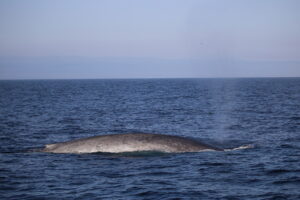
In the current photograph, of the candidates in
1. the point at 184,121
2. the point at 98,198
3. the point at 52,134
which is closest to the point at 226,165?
the point at 98,198

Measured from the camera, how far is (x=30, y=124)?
119 ft

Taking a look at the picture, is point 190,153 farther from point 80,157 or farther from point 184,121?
point 184,121

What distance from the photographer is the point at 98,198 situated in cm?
1379

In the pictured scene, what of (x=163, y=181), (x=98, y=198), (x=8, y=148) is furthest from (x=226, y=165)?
(x=8, y=148)

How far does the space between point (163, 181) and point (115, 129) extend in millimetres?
18428

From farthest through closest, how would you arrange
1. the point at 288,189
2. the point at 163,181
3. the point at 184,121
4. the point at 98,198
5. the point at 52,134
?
1. the point at 184,121
2. the point at 52,134
3. the point at 163,181
4. the point at 288,189
5. the point at 98,198

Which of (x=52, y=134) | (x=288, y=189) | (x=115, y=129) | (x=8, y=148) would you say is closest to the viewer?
(x=288, y=189)

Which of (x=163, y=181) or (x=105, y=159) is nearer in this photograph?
(x=163, y=181)

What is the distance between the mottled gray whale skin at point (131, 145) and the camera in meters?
20.2

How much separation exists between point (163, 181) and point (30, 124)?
2340 centimetres

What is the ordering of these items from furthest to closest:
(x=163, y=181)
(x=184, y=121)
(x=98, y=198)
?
(x=184, y=121) → (x=163, y=181) → (x=98, y=198)

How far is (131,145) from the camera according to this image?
794 inches

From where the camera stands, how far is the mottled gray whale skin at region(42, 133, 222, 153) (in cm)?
2020

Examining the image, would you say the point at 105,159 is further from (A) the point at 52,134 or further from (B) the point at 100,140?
(A) the point at 52,134
